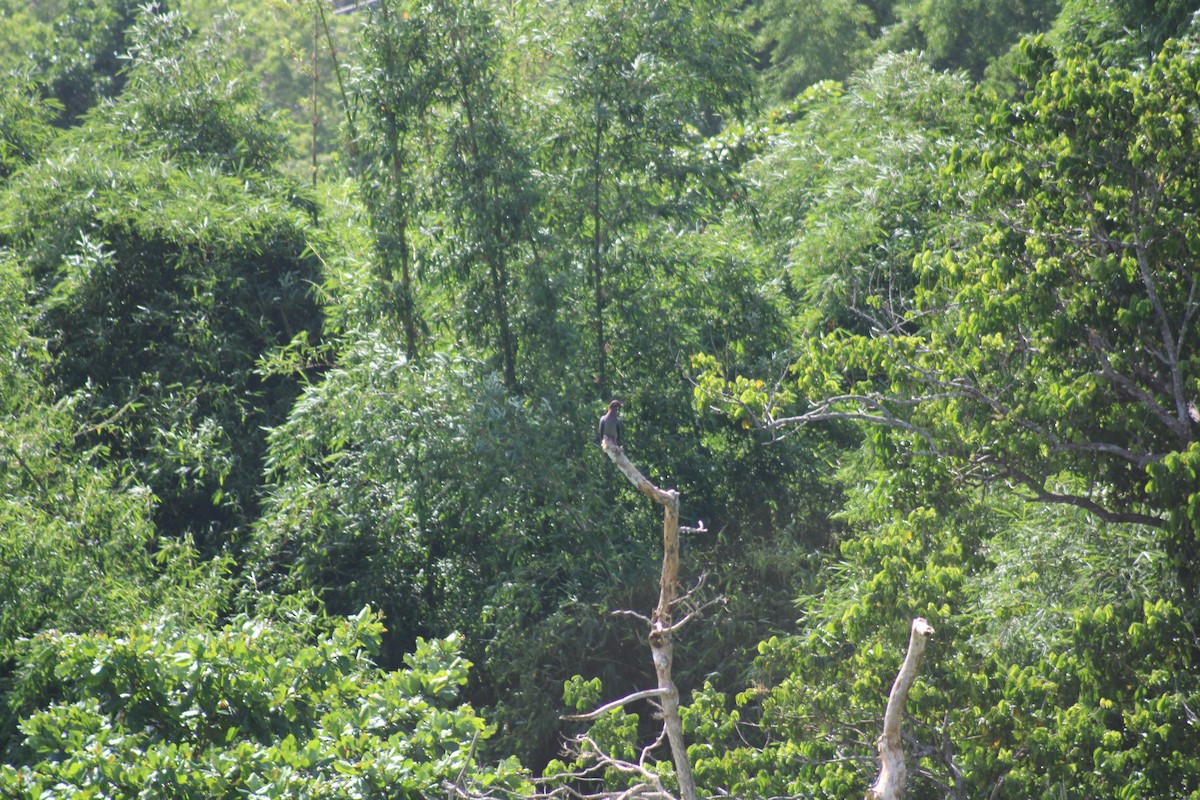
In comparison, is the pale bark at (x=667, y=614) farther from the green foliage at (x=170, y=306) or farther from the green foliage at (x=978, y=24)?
the green foliage at (x=978, y=24)

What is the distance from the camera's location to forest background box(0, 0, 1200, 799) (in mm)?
5480

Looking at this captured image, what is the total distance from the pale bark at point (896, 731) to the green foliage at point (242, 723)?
68.4 inches

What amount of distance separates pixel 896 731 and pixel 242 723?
2.96 meters

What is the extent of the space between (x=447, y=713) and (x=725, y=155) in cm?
560

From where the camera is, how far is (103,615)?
7.47 metres

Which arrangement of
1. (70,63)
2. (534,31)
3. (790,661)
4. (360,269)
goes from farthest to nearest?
(70,63) → (360,269) → (534,31) → (790,661)

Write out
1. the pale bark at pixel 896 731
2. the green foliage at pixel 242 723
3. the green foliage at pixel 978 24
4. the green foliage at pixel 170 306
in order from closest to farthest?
the pale bark at pixel 896 731 < the green foliage at pixel 242 723 < the green foliage at pixel 170 306 < the green foliage at pixel 978 24

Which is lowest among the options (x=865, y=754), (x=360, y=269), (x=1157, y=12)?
(x=865, y=754)

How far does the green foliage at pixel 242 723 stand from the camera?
4891 mm

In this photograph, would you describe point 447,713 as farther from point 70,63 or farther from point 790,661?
point 70,63

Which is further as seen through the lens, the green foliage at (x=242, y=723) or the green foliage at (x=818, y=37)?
the green foliage at (x=818, y=37)

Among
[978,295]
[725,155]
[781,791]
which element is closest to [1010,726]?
[781,791]

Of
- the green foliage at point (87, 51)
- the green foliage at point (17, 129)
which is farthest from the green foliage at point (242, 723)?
the green foliage at point (87, 51)

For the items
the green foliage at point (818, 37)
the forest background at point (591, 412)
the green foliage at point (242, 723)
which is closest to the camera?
the green foliage at point (242, 723)
